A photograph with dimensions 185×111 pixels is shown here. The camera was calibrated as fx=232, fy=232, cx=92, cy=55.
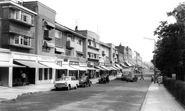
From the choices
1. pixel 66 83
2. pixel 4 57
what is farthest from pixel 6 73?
pixel 66 83

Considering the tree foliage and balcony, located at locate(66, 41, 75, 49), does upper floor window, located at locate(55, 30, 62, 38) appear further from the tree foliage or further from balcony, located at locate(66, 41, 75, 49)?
the tree foliage

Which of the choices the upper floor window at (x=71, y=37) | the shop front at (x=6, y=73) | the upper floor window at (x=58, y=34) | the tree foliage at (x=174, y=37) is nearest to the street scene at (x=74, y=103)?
the tree foliage at (x=174, y=37)

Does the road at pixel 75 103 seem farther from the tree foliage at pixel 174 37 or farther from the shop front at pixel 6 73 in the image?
the shop front at pixel 6 73

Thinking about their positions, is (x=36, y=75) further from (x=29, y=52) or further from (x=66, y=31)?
(x=66, y=31)

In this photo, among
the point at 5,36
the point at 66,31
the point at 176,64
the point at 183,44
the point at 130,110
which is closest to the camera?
the point at 130,110

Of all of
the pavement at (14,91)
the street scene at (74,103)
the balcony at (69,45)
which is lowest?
the street scene at (74,103)

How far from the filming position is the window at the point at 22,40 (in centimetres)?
2836

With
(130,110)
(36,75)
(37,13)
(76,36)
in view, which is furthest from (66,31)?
(130,110)

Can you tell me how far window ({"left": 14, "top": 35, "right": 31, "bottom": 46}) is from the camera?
2836 centimetres

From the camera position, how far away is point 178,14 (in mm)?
22328

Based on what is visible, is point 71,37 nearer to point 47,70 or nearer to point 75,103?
point 47,70

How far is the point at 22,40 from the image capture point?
96.5ft

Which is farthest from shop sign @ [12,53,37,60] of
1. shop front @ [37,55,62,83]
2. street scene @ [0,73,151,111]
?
street scene @ [0,73,151,111]

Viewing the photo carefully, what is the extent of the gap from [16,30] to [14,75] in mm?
5512
